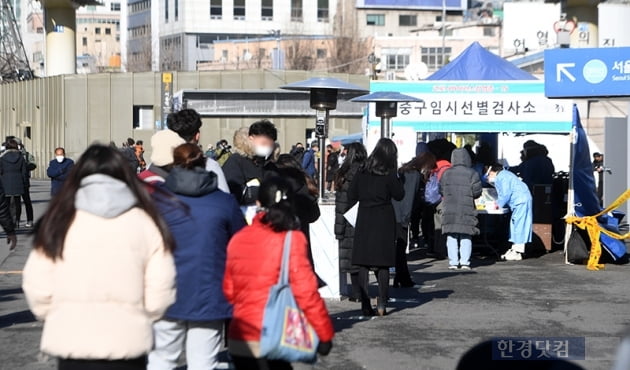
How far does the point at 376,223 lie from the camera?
10984 mm

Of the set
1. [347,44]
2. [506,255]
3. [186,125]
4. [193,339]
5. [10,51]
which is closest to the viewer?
[193,339]

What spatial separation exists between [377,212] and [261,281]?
16.7 ft

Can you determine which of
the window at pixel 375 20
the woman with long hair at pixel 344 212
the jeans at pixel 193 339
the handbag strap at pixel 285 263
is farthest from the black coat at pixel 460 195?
the window at pixel 375 20

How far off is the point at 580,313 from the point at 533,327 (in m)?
1.15

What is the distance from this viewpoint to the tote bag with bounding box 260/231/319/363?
587 cm

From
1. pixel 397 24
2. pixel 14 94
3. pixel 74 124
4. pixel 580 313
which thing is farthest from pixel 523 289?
pixel 397 24

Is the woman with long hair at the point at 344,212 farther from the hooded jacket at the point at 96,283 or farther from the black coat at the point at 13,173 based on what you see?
the black coat at the point at 13,173

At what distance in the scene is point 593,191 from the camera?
17.6 m

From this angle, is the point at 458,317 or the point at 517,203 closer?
the point at 458,317

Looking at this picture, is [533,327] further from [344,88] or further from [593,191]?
[593,191]

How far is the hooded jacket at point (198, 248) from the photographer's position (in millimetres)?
6414

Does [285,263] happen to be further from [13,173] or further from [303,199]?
[13,173]

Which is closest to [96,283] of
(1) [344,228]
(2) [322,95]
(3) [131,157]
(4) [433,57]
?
(1) [344,228]

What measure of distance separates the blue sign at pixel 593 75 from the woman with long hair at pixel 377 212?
4.67 m
